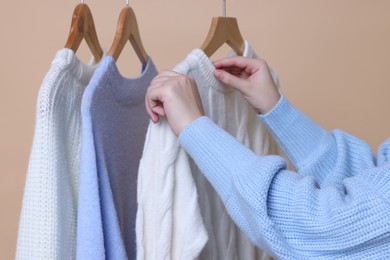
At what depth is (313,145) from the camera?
1012 millimetres

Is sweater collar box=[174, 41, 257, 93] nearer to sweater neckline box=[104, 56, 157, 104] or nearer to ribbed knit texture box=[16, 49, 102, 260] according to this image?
sweater neckline box=[104, 56, 157, 104]

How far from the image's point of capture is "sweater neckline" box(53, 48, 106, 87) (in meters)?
0.82

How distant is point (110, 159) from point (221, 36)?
331mm

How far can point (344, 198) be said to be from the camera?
2.51 ft

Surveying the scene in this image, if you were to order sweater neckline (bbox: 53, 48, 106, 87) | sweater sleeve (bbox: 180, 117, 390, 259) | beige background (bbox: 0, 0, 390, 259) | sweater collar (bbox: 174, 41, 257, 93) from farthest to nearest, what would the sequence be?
beige background (bbox: 0, 0, 390, 259) < sweater collar (bbox: 174, 41, 257, 93) < sweater neckline (bbox: 53, 48, 106, 87) < sweater sleeve (bbox: 180, 117, 390, 259)

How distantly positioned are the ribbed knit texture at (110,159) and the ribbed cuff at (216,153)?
13 cm

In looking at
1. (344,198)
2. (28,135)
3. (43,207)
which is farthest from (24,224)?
(28,135)

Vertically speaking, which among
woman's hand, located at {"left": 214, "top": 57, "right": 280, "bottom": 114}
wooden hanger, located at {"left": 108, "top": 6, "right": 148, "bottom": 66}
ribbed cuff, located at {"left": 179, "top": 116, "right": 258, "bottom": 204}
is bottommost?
ribbed cuff, located at {"left": 179, "top": 116, "right": 258, "bottom": 204}

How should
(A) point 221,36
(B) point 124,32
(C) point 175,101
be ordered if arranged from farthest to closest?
(A) point 221,36, (B) point 124,32, (C) point 175,101

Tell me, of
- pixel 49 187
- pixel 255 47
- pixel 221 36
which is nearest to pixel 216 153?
pixel 49 187

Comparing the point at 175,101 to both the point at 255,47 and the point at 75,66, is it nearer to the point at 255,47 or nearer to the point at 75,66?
the point at 75,66

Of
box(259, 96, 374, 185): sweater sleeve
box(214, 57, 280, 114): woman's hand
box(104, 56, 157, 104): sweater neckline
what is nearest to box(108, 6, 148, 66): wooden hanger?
box(104, 56, 157, 104): sweater neckline

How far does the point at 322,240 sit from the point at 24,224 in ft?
1.31

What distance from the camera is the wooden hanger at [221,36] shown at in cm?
103
